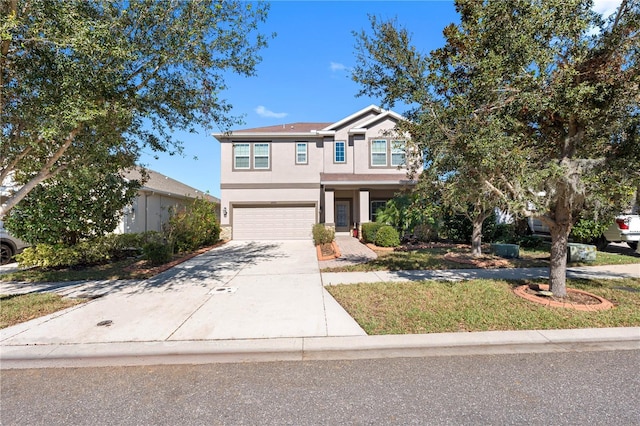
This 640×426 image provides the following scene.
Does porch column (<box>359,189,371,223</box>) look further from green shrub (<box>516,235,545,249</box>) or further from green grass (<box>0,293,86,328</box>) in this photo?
green grass (<box>0,293,86,328</box>)

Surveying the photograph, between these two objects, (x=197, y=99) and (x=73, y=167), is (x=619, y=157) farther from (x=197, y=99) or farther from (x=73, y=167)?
(x=73, y=167)

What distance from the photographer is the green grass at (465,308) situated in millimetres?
4941

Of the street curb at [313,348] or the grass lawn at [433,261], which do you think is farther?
the grass lawn at [433,261]

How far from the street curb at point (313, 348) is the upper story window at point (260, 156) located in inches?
573

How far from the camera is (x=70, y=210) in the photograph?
32.9ft

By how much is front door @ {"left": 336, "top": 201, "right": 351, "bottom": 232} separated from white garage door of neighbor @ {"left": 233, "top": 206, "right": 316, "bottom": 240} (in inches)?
65.5

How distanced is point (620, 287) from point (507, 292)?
2.63m

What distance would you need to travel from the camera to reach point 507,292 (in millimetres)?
6559

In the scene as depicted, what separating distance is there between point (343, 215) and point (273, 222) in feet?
13.8

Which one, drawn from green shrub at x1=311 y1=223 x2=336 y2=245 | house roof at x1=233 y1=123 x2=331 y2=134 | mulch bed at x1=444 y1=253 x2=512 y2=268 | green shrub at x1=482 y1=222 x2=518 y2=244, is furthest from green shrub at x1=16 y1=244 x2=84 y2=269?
green shrub at x1=482 y1=222 x2=518 y2=244

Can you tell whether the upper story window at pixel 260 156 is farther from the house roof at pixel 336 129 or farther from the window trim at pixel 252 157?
the house roof at pixel 336 129

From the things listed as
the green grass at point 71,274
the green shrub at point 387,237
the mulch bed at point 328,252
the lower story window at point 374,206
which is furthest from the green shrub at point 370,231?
the green grass at point 71,274

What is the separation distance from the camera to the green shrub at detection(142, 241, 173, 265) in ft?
33.8

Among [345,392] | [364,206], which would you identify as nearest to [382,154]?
[364,206]
